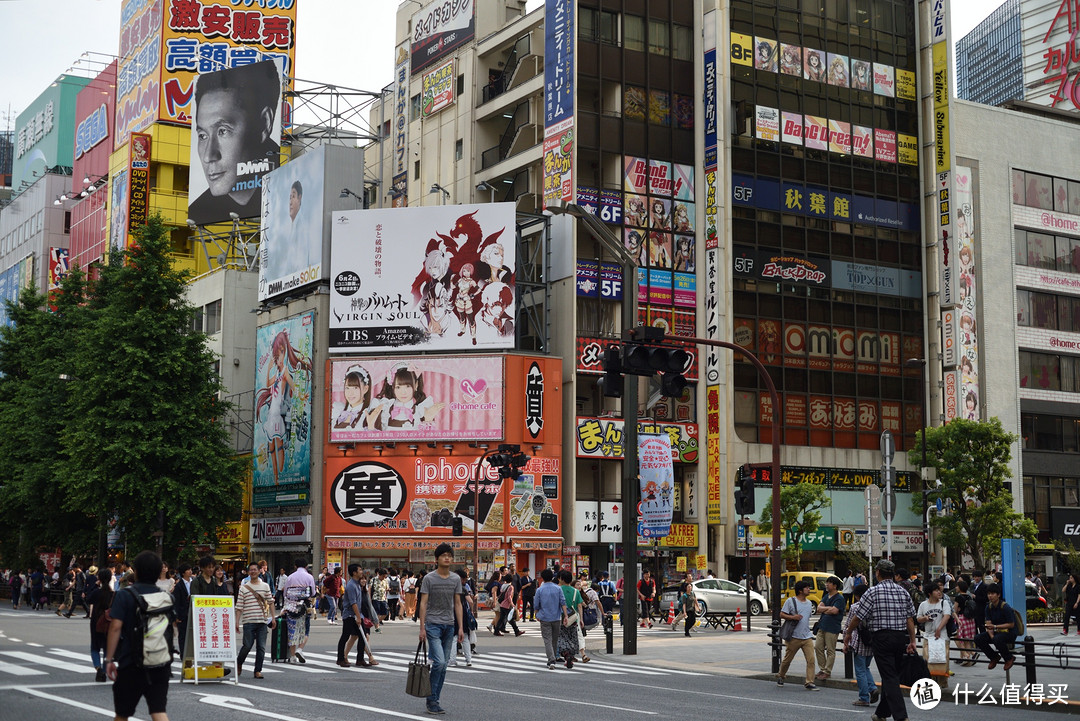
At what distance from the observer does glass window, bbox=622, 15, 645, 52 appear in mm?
61844

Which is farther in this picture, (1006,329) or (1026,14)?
(1026,14)

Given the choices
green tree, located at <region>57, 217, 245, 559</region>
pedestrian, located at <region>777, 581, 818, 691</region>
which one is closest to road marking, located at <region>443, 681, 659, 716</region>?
pedestrian, located at <region>777, 581, 818, 691</region>

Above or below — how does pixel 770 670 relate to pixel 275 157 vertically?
below

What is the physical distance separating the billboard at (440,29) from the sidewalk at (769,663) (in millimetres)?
41013

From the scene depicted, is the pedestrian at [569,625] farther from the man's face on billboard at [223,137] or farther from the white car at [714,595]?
the man's face on billboard at [223,137]

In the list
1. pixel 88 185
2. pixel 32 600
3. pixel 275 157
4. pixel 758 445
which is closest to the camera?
pixel 32 600

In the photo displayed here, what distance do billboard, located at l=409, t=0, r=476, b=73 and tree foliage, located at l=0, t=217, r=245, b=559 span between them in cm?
2389

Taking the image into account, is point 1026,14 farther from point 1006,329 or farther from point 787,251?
point 787,251

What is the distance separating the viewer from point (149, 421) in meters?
48.2

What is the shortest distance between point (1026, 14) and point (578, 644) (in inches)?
3652

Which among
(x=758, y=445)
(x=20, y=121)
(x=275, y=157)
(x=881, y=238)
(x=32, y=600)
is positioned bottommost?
(x=32, y=600)

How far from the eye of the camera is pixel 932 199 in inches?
2653

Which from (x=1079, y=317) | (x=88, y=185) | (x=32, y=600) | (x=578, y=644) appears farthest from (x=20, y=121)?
(x=578, y=644)

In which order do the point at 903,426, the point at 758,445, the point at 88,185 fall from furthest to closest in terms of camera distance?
1. the point at 88,185
2. the point at 903,426
3. the point at 758,445
